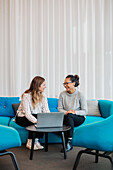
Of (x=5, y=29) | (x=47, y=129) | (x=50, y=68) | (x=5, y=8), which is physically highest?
(x=5, y=8)

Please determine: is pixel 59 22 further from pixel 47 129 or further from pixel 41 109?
pixel 47 129

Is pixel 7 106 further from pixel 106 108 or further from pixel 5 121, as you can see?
pixel 106 108

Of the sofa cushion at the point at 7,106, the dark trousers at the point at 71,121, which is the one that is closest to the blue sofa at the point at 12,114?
the sofa cushion at the point at 7,106

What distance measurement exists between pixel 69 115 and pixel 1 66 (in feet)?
9.21

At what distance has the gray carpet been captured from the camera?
268 centimetres

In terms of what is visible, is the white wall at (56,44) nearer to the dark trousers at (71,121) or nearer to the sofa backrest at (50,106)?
the sofa backrest at (50,106)

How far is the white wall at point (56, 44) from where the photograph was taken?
16.5 ft

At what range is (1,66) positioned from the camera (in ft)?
→ 18.6

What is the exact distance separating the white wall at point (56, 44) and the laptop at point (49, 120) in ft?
6.95

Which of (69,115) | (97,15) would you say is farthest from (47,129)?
(97,15)

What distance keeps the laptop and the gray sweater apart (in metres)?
0.60

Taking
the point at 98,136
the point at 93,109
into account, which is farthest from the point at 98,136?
the point at 93,109

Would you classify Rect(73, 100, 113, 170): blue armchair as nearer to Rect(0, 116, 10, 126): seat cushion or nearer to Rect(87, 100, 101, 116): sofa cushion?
Rect(0, 116, 10, 126): seat cushion

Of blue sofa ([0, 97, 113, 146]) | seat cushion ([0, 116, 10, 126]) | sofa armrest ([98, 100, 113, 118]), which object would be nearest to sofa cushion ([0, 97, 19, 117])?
blue sofa ([0, 97, 113, 146])
